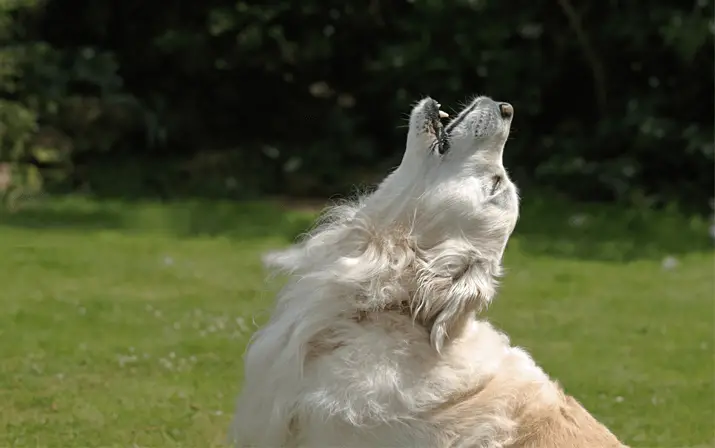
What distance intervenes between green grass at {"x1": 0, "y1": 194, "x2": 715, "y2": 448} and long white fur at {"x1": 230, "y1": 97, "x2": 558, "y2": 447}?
1826 millimetres

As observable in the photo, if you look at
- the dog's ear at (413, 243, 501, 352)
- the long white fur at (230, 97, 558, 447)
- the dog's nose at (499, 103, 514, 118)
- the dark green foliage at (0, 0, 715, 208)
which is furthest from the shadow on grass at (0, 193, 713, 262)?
the dog's ear at (413, 243, 501, 352)

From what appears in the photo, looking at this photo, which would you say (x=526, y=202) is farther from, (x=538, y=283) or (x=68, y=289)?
(x=68, y=289)

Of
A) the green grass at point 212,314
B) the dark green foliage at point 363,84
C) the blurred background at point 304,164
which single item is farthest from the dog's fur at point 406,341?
the dark green foliage at point 363,84

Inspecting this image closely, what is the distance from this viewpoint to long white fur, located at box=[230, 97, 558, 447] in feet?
11.2

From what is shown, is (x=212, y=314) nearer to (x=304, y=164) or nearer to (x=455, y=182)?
(x=455, y=182)

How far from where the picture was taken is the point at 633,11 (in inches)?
538

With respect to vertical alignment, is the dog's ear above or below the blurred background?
above

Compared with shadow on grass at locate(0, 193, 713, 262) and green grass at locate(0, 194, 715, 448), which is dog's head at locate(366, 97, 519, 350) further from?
shadow on grass at locate(0, 193, 713, 262)

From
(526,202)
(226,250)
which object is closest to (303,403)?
(226,250)

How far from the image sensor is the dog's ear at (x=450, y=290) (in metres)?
3.52

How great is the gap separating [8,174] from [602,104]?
7.75 metres

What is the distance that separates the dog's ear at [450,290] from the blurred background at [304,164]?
2.76 m

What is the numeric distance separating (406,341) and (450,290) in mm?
224

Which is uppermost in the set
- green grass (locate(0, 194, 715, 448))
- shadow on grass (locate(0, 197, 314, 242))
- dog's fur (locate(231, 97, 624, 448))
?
dog's fur (locate(231, 97, 624, 448))
